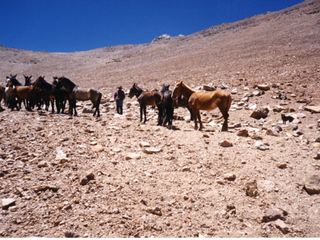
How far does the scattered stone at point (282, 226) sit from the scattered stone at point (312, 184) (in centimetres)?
119

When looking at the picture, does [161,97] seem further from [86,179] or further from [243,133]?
[86,179]

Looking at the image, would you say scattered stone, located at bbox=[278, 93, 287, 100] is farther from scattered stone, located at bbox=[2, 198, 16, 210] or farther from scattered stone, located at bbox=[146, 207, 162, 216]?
scattered stone, located at bbox=[2, 198, 16, 210]

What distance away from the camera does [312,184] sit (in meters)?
4.12

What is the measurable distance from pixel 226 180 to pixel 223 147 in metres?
1.51

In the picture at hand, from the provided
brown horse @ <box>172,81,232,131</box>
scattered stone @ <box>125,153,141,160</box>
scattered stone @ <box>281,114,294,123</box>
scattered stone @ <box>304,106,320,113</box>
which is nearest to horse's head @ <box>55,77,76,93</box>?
brown horse @ <box>172,81,232,131</box>

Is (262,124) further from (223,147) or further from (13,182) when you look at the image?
(13,182)

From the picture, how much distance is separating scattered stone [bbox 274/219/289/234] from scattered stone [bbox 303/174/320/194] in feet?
3.91

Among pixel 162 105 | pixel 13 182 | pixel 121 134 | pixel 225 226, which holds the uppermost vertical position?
pixel 162 105

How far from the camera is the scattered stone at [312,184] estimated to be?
404 centimetres

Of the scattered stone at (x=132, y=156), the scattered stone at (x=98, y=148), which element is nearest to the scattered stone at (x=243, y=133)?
the scattered stone at (x=132, y=156)

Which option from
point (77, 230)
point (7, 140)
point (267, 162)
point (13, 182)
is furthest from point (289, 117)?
point (7, 140)

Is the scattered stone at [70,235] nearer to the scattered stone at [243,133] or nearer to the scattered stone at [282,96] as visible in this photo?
the scattered stone at [243,133]

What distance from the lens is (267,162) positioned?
5191 mm

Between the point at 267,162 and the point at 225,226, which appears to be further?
the point at 267,162
